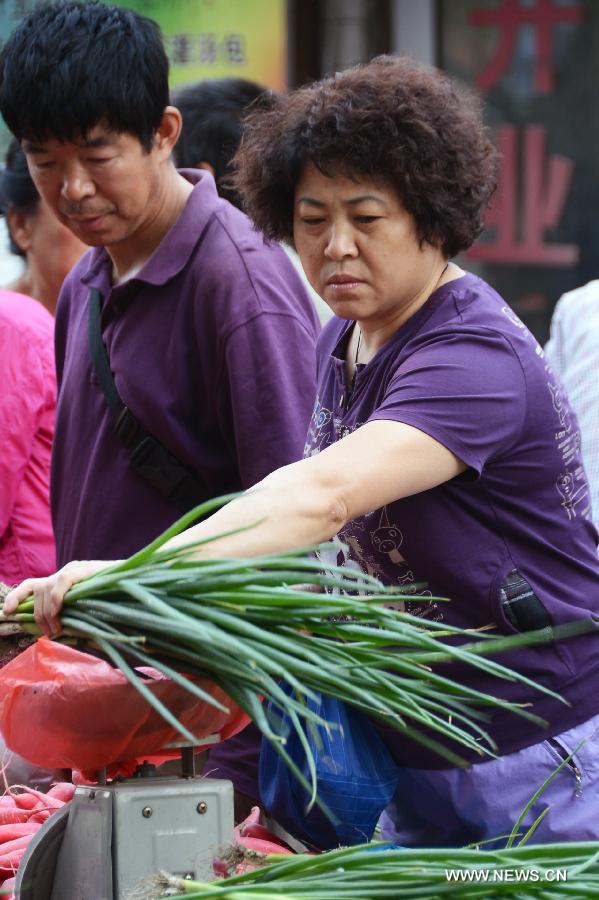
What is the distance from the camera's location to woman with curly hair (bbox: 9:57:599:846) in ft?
6.64

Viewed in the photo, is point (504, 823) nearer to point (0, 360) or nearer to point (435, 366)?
point (435, 366)

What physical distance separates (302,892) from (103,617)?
418mm

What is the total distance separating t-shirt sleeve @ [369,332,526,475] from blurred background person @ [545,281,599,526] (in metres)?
1.04

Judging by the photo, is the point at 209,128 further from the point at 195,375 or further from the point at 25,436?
the point at 195,375

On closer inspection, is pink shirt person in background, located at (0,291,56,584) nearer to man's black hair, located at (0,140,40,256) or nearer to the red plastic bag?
man's black hair, located at (0,140,40,256)

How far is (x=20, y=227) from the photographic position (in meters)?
3.91

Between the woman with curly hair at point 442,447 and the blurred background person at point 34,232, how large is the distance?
1623mm

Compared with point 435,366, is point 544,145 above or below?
below

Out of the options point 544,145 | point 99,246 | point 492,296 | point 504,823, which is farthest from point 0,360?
point 544,145

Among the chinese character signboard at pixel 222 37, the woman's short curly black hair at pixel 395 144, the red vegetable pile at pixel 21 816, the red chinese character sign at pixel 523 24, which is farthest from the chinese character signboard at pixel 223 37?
the red vegetable pile at pixel 21 816

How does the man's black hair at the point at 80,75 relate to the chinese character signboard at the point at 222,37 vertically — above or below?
above

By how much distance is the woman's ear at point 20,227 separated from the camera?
3.88 meters

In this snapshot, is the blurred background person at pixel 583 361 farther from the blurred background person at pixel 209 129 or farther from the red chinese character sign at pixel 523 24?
the red chinese character sign at pixel 523 24

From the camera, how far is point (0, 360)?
3229mm
